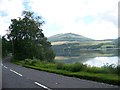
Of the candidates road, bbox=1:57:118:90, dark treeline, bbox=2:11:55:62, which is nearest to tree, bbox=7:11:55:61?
dark treeline, bbox=2:11:55:62

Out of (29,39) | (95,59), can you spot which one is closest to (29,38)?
(29,39)

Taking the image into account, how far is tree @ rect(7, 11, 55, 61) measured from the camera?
83.9m

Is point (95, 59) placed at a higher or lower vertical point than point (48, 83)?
lower

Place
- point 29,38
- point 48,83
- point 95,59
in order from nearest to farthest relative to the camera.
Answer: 1. point 48,83
2. point 95,59
3. point 29,38

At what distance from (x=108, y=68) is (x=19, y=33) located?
223 feet

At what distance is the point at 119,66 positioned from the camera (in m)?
19.3

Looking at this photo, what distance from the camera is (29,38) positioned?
281ft

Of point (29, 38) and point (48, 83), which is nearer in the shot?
point (48, 83)

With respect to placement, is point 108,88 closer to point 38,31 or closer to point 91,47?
point 38,31

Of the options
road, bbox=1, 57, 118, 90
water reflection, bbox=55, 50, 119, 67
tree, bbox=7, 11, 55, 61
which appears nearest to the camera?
road, bbox=1, 57, 118, 90

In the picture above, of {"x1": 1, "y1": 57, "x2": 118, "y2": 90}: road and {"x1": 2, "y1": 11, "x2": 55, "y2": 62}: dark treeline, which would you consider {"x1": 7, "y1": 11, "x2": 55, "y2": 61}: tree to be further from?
{"x1": 1, "y1": 57, "x2": 118, "y2": 90}: road

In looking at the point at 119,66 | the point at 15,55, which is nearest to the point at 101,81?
the point at 119,66

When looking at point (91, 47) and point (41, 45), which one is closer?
A: point (41, 45)

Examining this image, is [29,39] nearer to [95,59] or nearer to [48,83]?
[95,59]
